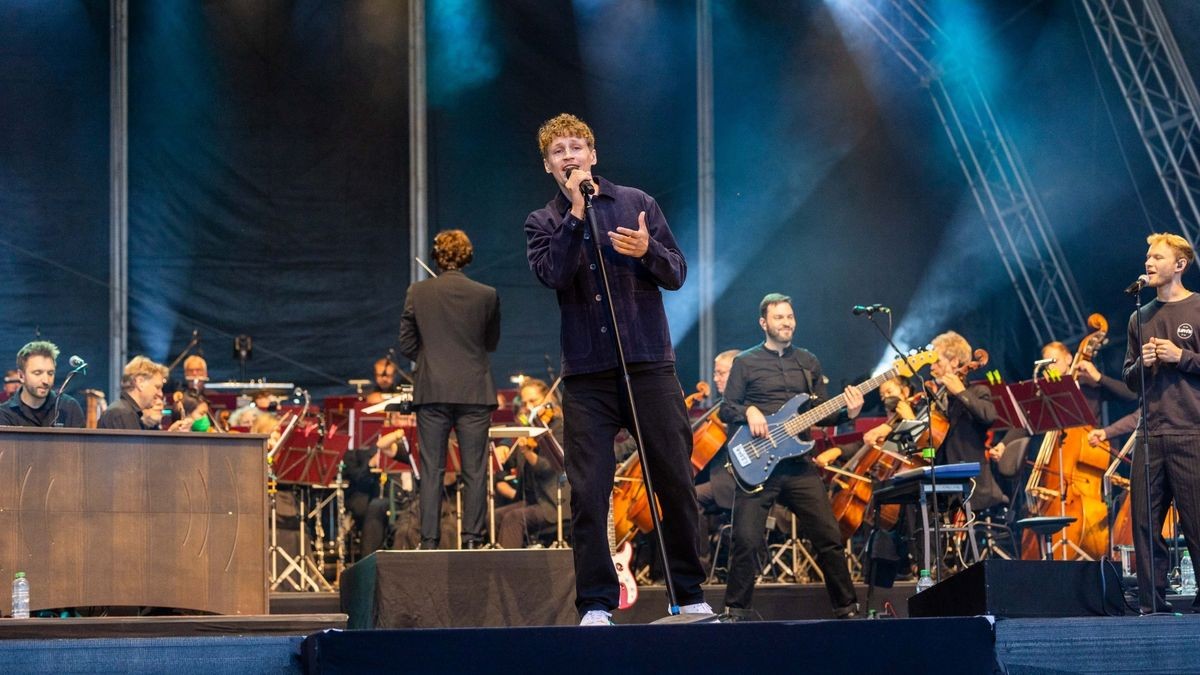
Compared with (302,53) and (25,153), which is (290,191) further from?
(25,153)

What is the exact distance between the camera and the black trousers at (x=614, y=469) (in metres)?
4.93

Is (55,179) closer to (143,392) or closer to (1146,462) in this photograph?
(143,392)

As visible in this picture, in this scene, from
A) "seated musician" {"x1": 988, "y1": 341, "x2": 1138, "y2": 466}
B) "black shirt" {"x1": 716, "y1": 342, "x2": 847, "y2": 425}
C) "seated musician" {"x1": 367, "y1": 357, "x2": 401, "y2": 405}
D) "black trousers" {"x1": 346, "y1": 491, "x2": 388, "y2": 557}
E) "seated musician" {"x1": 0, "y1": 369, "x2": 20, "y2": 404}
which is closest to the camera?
"black shirt" {"x1": 716, "y1": 342, "x2": 847, "y2": 425}

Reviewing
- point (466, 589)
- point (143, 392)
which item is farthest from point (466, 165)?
point (466, 589)

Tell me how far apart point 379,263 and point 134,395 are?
5697 millimetres

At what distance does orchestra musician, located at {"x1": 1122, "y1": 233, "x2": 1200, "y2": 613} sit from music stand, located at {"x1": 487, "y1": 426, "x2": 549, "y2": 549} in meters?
3.74

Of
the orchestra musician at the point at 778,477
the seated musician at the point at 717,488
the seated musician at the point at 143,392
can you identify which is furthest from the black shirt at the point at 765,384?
the seated musician at the point at 143,392

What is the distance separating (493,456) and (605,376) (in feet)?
21.0

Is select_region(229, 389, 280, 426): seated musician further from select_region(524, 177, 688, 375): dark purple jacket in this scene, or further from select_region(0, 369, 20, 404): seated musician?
select_region(524, 177, 688, 375): dark purple jacket

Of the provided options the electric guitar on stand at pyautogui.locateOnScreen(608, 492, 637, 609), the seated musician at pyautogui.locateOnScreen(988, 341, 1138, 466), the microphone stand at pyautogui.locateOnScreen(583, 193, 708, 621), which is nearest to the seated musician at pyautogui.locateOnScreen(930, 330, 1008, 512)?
the seated musician at pyautogui.locateOnScreen(988, 341, 1138, 466)

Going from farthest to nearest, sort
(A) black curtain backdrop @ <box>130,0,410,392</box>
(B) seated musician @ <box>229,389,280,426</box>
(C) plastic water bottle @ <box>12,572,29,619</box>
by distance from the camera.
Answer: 1. (A) black curtain backdrop @ <box>130,0,410,392</box>
2. (B) seated musician @ <box>229,389,280,426</box>
3. (C) plastic water bottle @ <box>12,572,29,619</box>

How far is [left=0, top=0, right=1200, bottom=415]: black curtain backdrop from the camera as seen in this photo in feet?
44.7

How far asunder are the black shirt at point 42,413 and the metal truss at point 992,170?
8487 millimetres

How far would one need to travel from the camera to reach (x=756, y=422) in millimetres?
8680
